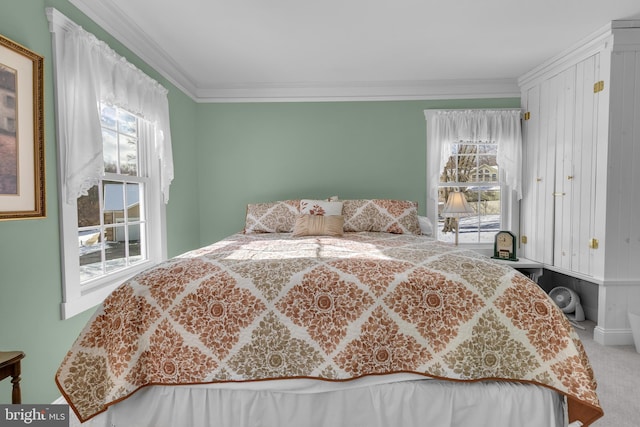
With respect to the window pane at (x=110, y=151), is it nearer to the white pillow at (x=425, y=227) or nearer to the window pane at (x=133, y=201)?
the window pane at (x=133, y=201)

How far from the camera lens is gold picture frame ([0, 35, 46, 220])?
5.35 feet

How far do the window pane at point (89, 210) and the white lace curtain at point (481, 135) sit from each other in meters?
3.21

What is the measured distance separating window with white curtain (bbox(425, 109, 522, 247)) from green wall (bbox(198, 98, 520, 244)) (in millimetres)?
164

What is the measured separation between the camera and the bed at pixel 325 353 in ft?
5.01

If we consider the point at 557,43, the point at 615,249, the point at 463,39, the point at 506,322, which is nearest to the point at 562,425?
the point at 506,322

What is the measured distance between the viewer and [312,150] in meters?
4.16

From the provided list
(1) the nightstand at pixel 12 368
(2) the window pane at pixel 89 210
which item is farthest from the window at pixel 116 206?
(1) the nightstand at pixel 12 368

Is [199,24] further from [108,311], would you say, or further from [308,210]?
[108,311]

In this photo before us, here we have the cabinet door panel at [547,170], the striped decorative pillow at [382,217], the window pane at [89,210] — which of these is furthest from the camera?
the cabinet door panel at [547,170]

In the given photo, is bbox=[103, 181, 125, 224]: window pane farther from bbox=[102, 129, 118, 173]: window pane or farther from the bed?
the bed

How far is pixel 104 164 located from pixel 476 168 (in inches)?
143

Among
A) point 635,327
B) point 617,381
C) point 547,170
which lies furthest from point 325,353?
point 547,170

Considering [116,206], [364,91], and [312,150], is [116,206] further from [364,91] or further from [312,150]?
[364,91]

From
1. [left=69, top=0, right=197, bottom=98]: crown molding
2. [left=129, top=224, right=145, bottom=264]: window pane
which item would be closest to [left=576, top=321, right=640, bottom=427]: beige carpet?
[left=129, top=224, right=145, bottom=264]: window pane
